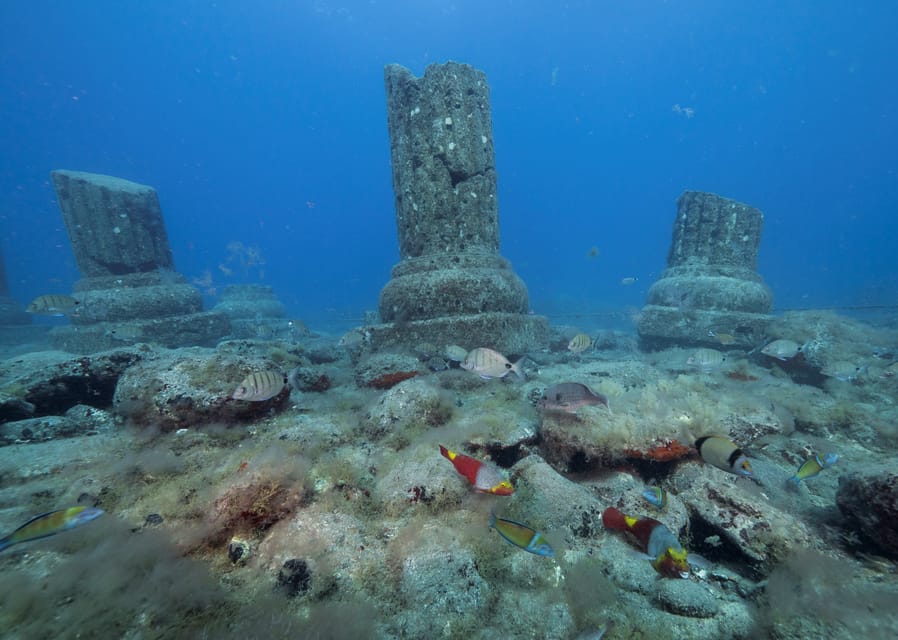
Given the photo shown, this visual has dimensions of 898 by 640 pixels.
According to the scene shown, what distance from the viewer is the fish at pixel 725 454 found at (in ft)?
8.39

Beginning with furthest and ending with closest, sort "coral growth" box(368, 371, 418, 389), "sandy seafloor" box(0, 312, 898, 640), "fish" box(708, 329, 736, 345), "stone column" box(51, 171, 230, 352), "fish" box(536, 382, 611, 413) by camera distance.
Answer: "stone column" box(51, 171, 230, 352) < "fish" box(708, 329, 736, 345) < "coral growth" box(368, 371, 418, 389) < "fish" box(536, 382, 611, 413) < "sandy seafloor" box(0, 312, 898, 640)

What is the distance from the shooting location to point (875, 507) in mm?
2402

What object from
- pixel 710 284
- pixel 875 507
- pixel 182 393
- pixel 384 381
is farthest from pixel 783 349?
pixel 182 393

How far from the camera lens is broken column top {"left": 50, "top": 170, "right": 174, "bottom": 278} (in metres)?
9.49

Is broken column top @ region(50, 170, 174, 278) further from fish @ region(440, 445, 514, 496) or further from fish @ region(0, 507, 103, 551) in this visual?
fish @ region(440, 445, 514, 496)

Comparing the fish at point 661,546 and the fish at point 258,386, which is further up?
the fish at point 258,386

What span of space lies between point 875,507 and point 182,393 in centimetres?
596

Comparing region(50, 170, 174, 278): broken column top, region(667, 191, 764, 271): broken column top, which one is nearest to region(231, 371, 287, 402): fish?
region(50, 170, 174, 278): broken column top

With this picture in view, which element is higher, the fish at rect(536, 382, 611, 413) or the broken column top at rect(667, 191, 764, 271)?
the broken column top at rect(667, 191, 764, 271)

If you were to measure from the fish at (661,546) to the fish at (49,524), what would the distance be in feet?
11.3

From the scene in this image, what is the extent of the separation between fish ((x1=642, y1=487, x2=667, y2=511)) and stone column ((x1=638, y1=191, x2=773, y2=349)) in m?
7.19

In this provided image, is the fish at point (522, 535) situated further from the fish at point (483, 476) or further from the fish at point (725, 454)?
the fish at point (725, 454)

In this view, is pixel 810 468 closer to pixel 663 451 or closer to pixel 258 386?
pixel 663 451

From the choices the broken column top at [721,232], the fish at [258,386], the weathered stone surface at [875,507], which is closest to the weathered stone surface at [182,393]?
the fish at [258,386]
